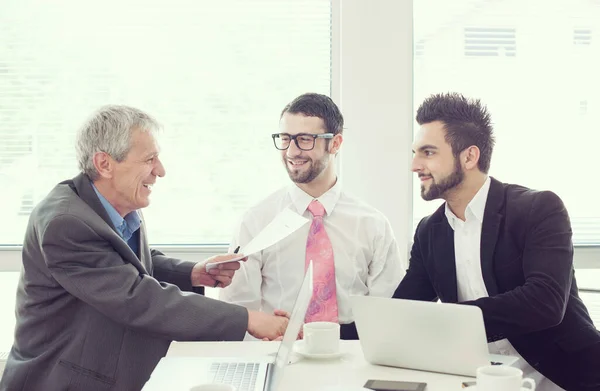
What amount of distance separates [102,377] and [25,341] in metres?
0.28

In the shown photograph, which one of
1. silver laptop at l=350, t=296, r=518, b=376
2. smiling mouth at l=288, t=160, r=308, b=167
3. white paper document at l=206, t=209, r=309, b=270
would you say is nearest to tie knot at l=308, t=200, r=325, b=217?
smiling mouth at l=288, t=160, r=308, b=167

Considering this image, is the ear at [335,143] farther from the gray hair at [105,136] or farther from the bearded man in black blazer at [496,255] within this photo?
the gray hair at [105,136]

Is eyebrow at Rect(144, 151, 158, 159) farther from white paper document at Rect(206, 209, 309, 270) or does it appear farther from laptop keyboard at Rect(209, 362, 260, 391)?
laptop keyboard at Rect(209, 362, 260, 391)

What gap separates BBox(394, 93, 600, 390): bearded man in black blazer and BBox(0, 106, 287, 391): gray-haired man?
61 centimetres

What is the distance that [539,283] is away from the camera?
2.25 metres

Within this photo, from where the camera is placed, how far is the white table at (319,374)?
1.71 metres

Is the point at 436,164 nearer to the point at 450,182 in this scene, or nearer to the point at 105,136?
the point at 450,182

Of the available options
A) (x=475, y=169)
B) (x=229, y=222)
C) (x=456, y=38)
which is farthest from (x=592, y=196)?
(x=229, y=222)

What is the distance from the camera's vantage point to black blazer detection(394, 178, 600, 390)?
222cm

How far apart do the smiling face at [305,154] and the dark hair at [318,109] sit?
2cm

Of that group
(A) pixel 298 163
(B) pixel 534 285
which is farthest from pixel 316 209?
(B) pixel 534 285

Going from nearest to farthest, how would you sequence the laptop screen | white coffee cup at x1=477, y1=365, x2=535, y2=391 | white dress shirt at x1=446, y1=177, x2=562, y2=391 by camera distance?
1. white coffee cup at x1=477, y1=365, x2=535, y2=391
2. the laptop screen
3. white dress shirt at x1=446, y1=177, x2=562, y2=391

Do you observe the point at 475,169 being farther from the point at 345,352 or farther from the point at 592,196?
the point at 592,196

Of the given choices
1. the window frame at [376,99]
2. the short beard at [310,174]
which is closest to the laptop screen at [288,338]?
the short beard at [310,174]
